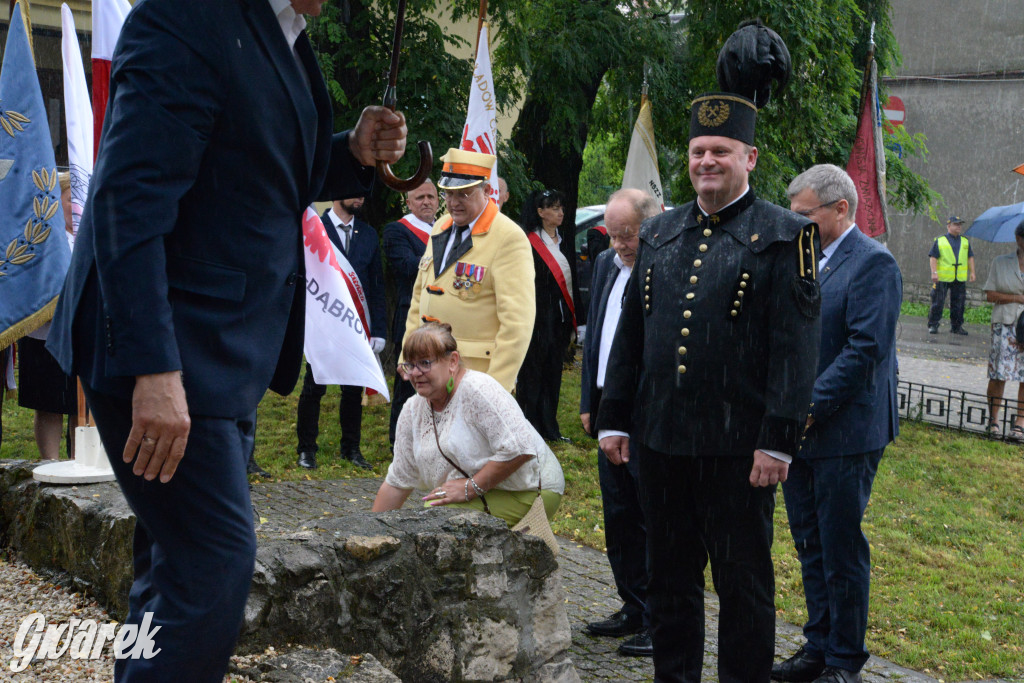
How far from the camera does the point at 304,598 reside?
3.57 meters

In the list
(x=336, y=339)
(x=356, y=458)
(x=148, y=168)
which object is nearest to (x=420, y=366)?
(x=336, y=339)

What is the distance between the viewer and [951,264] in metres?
21.0

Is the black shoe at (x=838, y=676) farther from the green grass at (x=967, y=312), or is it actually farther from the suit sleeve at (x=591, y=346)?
the green grass at (x=967, y=312)

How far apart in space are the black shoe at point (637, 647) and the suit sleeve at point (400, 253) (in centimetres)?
423

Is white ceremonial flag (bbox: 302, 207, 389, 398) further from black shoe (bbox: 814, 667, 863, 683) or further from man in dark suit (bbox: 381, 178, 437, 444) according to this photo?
black shoe (bbox: 814, 667, 863, 683)

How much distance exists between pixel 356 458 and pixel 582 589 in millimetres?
3295

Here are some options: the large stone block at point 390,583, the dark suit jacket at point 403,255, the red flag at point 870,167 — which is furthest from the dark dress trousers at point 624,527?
the red flag at point 870,167

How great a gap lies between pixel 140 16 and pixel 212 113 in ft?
0.83

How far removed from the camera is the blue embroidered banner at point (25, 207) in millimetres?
6016

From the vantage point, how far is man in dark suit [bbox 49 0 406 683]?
214cm

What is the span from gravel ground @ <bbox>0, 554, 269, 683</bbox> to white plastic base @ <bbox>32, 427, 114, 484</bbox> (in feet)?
1.31

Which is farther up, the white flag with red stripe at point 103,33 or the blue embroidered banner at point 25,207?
the white flag with red stripe at point 103,33

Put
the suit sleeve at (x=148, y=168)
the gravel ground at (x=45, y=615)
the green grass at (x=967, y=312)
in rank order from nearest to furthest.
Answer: the suit sleeve at (x=148, y=168) → the gravel ground at (x=45, y=615) → the green grass at (x=967, y=312)

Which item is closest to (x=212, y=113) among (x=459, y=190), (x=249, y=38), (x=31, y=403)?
(x=249, y=38)
